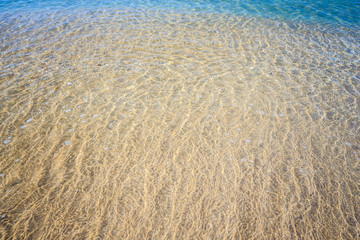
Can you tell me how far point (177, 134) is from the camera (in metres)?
3.12

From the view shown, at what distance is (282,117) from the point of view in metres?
3.46

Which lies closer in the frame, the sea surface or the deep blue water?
the sea surface

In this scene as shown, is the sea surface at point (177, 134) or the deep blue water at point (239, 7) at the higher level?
the deep blue water at point (239, 7)

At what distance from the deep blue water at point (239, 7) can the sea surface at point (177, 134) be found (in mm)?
2032

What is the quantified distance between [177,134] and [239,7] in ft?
24.4

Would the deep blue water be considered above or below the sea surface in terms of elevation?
above

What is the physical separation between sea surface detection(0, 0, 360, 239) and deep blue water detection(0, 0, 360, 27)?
203cm

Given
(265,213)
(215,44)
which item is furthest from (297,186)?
(215,44)

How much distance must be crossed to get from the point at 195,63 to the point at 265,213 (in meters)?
3.49

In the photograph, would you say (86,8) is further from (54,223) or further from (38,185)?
(54,223)

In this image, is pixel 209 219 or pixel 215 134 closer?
pixel 209 219

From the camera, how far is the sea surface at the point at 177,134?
2201 mm

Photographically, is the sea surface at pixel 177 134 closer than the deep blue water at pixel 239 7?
Yes

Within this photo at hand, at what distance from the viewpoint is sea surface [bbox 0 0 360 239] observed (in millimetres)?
2201
